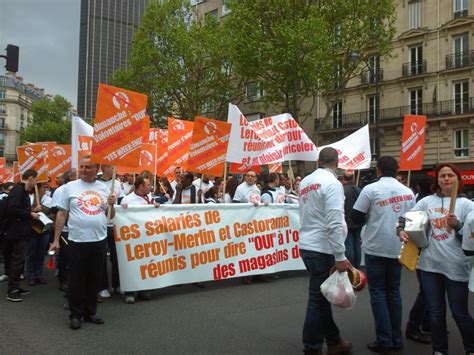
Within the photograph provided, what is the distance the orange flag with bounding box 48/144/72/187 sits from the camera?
10719 millimetres

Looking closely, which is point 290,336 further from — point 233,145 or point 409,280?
point 233,145

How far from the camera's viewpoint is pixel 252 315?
19.8 feet

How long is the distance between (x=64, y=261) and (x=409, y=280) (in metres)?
5.72

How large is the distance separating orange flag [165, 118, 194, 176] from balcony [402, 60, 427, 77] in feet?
79.0

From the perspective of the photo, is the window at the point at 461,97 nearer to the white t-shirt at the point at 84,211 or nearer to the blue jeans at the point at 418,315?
the blue jeans at the point at 418,315

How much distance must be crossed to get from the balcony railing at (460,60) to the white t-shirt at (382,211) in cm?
2764

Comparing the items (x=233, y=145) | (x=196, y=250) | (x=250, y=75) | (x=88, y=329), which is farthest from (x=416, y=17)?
(x=88, y=329)

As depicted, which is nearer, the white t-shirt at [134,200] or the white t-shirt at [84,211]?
the white t-shirt at [84,211]

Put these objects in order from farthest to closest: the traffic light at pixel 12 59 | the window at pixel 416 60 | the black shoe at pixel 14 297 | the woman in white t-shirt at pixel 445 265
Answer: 1. the window at pixel 416 60
2. the traffic light at pixel 12 59
3. the black shoe at pixel 14 297
4. the woman in white t-shirt at pixel 445 265

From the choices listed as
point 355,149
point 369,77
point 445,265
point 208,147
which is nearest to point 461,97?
point 369,77

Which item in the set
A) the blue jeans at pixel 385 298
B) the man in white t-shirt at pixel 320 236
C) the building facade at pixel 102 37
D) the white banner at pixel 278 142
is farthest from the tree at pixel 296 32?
the building facade at pixel 102 37

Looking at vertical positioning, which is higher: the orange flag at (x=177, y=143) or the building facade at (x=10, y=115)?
the building facade at (x=10, y=115)

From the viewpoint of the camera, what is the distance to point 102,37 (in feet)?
222

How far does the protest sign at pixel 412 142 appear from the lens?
9.10m
